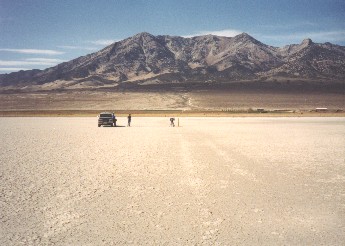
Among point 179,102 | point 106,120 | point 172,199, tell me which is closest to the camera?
point 172,199

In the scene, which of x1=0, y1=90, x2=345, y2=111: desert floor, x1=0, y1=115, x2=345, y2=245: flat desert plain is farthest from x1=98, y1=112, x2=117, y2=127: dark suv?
x1=0, y1=90, x2=345, y2=111: desert floor

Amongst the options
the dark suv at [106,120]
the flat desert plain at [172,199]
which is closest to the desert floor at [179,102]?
the dark suv at [106,120]

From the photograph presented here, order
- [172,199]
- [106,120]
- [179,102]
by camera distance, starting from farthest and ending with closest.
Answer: [179,102] → [106,120] → [172,199]

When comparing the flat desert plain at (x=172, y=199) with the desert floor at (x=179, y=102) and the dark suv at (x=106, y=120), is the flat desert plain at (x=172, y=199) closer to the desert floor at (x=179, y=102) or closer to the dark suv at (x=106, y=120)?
the dark suv at (x=106, y=120)

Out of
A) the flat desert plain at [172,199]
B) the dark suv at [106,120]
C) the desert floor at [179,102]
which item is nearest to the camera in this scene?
the flat desert plain at [172,199]

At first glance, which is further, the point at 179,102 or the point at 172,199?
the point at 179,102

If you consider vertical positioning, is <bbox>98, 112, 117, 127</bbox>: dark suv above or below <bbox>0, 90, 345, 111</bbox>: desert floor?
above

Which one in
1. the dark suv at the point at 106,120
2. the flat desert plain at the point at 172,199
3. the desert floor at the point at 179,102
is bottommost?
the desert floor at the point at 179,102

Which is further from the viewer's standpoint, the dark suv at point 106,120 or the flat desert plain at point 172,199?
the dark suv at point 106,120

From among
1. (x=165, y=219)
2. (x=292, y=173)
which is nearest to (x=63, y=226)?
(x=165, y=219)

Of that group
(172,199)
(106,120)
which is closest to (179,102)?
(106,120)

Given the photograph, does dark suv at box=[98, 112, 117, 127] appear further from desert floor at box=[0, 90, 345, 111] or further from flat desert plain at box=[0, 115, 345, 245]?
desert floor at box=[0, 90, 345, 111]

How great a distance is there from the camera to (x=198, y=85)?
6014 inches

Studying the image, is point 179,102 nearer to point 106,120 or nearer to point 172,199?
point 106,120
